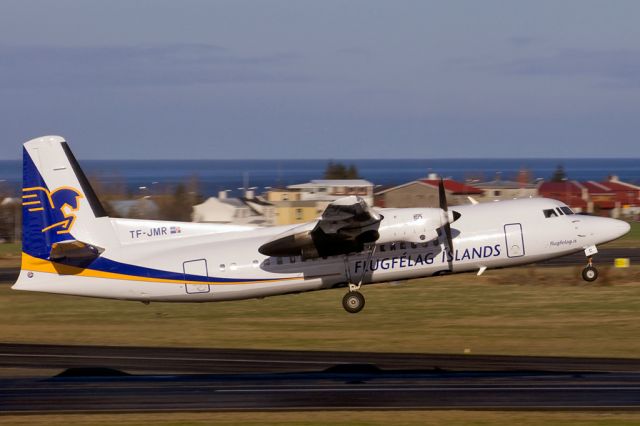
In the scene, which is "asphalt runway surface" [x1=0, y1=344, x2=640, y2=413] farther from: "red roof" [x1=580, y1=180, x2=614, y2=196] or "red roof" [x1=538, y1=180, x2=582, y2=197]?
"red roof" [x1=580, y1=180, x2=614, y2=196]

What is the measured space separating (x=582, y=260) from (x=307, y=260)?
1354 inches

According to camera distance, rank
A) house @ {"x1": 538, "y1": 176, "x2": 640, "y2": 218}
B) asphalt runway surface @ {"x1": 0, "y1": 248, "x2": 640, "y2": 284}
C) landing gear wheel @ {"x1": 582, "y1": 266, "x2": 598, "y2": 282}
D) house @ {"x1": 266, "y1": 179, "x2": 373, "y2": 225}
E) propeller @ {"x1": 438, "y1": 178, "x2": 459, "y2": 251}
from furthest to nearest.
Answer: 1. house @ {"x1": 538, "y1": 176, "x2": 640, "y2": 218}
2. house @ {"x1": 266, "y1": 179, "x2": 373, "y2": 225}
3. asphalt runway surface @ {"x1": 0, "y1": 248, "x2": 640, "y2": 284}
4. landing gear wheel @ {"x1": 582, "y1": 266, "x2": 598, "y2": 282}
5. propeller @ {"x1": 438, "y1": 178, "x2": 459, "y2": 251}

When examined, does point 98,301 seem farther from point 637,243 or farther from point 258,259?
point 637,243

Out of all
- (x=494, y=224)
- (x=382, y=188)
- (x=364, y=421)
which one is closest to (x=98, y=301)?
(x=494, y=224)

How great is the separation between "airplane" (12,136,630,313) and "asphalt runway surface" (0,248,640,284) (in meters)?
26.3

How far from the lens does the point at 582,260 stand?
185ft

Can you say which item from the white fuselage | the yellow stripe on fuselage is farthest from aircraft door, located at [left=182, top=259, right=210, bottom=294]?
the yellow stripe on fuselage

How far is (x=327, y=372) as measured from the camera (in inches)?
978

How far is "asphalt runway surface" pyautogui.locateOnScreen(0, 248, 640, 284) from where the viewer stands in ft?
177

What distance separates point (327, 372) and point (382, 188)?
94.4 meters

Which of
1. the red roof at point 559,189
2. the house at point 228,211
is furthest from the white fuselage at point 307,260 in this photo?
the red roof at point 559,189

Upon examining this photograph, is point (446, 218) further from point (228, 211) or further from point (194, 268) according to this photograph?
point (228, 211)

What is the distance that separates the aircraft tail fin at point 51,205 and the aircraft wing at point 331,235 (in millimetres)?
5530

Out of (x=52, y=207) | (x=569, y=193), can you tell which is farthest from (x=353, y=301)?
(x=569, y=193)
